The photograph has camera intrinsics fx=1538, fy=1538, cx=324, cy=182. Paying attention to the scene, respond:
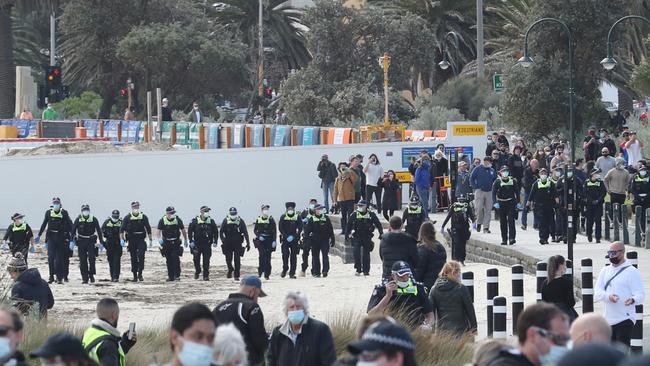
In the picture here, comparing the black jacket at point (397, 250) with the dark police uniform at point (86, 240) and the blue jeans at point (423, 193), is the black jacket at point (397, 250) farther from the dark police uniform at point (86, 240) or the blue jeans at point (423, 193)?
the blue jeans at point (423, 193)

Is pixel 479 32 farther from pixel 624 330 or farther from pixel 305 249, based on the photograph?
pixel 624 330

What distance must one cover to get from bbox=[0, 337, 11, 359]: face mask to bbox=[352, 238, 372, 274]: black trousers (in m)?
20.5

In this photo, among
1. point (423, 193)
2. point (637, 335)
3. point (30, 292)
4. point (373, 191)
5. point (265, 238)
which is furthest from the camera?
point (373, 191)

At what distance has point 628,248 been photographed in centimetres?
2694

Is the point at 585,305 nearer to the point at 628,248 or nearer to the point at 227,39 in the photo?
the point at 628,248

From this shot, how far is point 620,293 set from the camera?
1422cm

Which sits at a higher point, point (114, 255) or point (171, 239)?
A: point (171, 239)

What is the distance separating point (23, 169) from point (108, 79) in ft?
103

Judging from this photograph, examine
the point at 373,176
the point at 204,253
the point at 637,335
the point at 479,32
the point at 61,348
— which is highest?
the point at 479,32

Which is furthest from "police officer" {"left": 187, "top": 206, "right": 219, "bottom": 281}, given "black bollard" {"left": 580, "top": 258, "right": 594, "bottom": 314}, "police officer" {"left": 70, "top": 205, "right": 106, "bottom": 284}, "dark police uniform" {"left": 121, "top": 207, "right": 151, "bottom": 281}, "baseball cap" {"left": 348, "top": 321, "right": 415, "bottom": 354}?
"baseball cap" {"left": 348, "top": 321, "right": 415, "bottom": 354}

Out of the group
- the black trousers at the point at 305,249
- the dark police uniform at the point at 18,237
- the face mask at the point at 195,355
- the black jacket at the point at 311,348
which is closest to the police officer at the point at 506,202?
the black trousers at the point at 305,249

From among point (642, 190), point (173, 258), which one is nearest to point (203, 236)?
point (173, 258)

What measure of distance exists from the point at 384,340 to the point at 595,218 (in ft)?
71.8

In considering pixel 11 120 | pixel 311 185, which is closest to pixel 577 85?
pixel 311 185
